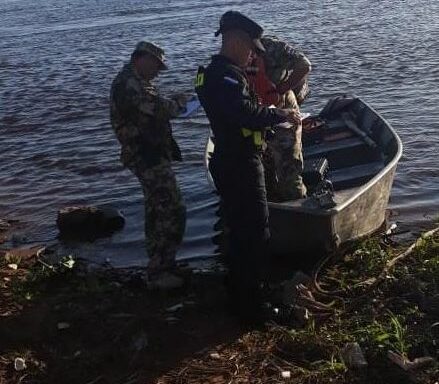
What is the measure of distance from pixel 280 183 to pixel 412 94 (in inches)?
307

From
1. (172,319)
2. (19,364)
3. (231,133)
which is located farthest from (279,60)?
(19,364)

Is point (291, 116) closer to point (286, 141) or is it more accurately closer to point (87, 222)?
point (286, 141)

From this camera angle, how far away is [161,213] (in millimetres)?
6090

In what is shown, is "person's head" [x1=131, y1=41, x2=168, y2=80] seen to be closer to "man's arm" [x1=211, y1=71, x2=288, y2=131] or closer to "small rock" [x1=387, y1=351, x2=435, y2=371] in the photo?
"man's arm" [x1=211, y1=71, x2=288, y2=131]

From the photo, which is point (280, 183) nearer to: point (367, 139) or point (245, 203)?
point (245, 203)

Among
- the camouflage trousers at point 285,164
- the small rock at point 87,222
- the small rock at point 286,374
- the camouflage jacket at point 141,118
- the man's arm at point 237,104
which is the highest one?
the man's arm at point 237,104

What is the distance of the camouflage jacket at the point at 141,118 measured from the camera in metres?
5.66

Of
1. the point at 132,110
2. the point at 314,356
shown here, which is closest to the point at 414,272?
the point at 314,356

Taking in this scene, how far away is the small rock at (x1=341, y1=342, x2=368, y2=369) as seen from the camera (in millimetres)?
4695

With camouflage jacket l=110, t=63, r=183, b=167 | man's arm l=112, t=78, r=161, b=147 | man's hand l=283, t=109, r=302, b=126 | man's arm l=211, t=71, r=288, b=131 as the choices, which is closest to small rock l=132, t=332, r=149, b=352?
camouflage jacket l=110, t=63, r=183, b=167

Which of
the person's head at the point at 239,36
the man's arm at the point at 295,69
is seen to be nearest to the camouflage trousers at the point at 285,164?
the man's arm at the point at 295,69

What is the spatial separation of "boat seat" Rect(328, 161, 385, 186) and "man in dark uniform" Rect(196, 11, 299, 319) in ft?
9.33

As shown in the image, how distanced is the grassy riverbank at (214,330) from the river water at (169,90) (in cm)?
145

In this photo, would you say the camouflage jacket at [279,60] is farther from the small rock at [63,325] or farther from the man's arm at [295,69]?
the small rock at [63,325]
